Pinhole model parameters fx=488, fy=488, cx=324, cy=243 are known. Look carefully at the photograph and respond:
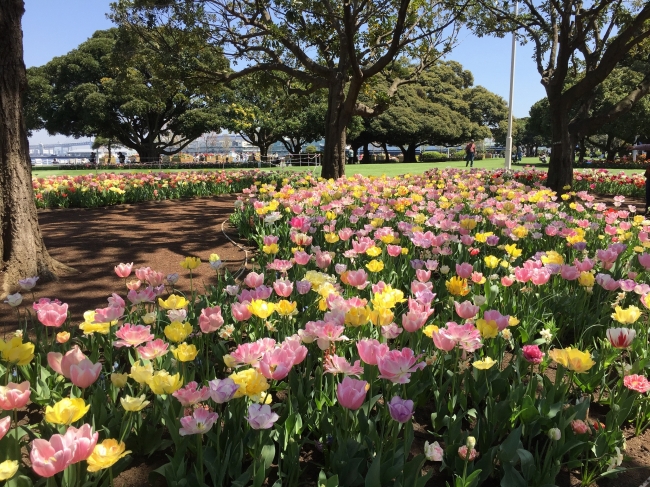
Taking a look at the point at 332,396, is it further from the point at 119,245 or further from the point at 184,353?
the point at 119,245

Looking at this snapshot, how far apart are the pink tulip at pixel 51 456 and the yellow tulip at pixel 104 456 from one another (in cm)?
8

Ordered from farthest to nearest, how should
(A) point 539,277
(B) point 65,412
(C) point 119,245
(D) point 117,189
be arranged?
(D) point 117,189, (C) point 119,245, (A) point 539,277, (B) point 65,412

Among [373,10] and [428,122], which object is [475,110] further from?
[373,10]

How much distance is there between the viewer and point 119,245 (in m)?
5.27

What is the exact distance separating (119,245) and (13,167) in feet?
5.88

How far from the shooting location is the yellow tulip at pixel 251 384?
141 centimetres

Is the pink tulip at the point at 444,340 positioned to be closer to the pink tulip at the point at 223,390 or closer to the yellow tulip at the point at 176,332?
Answer: the pink tulip at the point at 223,390

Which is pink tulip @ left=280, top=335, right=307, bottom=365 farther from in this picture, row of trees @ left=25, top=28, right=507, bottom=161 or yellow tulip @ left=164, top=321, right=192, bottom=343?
row of trees @ left=25, top=28, right=507, bottom=161

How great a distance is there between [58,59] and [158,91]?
25566mm

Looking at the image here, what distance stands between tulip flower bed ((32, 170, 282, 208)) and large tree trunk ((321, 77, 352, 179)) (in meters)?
2.36

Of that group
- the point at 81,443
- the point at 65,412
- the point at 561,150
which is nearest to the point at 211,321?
the point at 65,412

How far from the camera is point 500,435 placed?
1.87m

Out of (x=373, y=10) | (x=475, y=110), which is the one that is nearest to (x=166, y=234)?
(x=373, y=10)

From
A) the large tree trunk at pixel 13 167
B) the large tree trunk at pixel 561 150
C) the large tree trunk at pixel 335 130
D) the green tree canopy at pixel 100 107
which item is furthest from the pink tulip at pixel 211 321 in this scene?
the green tree canopy at pixel 100 107
